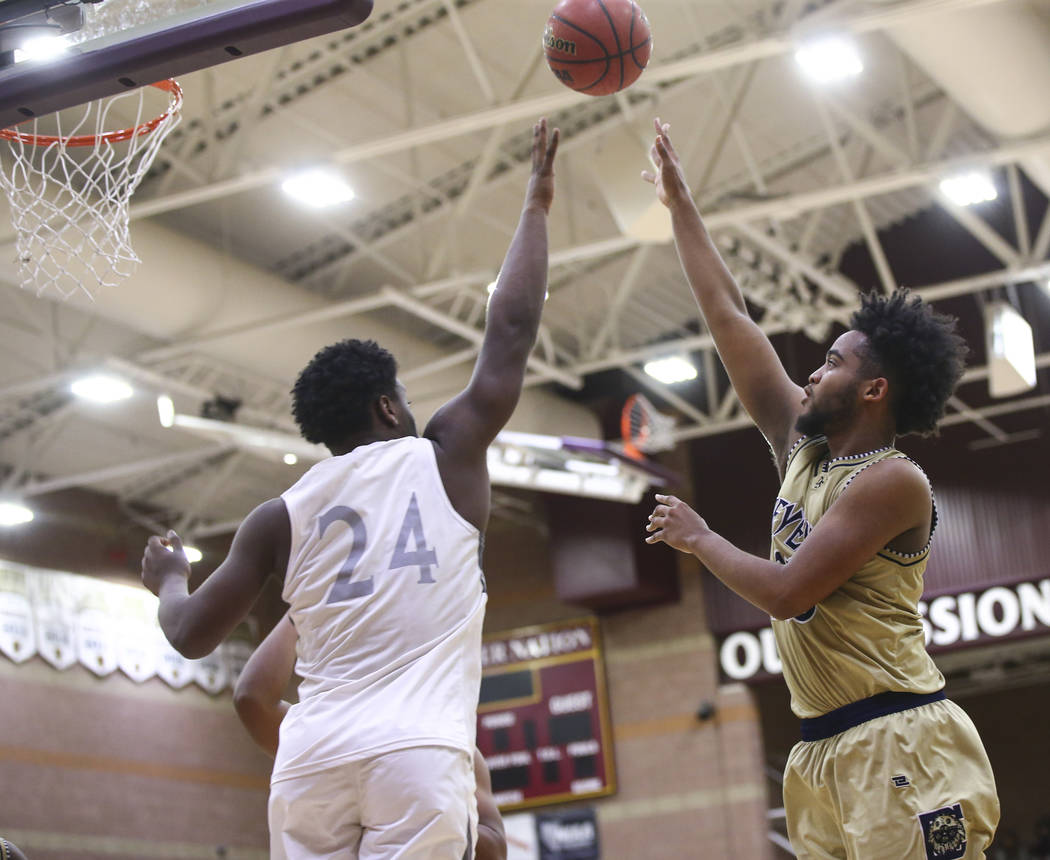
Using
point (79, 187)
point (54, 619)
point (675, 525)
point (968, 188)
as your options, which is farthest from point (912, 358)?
point (54, 619)

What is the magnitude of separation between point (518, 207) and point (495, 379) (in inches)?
483

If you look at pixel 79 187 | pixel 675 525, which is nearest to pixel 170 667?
pixel 79 187

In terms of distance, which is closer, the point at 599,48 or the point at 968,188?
the point at 599,48

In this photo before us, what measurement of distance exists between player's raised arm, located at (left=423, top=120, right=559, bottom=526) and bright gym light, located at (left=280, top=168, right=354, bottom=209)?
7915 millimetres

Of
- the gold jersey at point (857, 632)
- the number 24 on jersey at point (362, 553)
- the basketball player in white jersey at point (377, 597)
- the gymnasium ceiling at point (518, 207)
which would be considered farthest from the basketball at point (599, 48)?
the gymnasium ceiling at point (518, 207)

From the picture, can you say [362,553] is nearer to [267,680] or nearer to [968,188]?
[267,680]

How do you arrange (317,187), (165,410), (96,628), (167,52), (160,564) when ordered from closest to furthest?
(160,564)
(167,52)
(317,187)
(165,410)
(96,628)

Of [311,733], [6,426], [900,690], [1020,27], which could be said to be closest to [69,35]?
[311,733]

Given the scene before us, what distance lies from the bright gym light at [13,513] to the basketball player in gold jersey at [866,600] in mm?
14875

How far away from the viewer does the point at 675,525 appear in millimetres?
3332

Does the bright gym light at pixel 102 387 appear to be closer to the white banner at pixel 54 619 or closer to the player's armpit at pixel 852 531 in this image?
the white banner at pixel 54 619

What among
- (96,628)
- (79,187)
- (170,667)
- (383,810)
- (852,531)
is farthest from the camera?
(170,667)

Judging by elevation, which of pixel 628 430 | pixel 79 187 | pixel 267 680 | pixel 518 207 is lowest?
pixel 267 680

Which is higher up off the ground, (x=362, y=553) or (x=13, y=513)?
(x=13, y=513)
